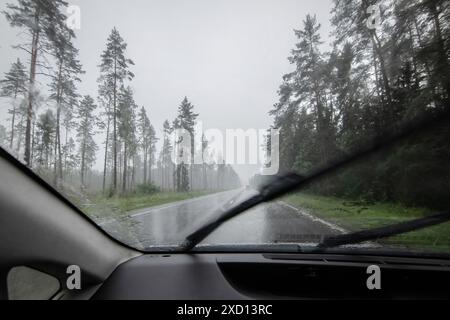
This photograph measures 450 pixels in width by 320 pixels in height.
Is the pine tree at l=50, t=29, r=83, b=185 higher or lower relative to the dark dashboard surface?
higher

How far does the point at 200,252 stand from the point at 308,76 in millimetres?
5313

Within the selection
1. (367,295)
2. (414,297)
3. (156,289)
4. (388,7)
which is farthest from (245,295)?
(388,7)

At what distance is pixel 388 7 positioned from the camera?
6516 millimetres

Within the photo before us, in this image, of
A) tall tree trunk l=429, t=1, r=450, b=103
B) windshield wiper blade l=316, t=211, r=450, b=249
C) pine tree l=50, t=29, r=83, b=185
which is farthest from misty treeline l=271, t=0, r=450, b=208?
pine tree l=50, t=29, r=83, b=185

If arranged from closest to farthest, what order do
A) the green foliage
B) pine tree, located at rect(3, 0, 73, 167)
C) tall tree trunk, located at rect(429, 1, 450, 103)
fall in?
1. pine tree, located at rect(3, 0, 73, 167)
2. tall tree trunk, located at rect(429, 1, 450, 103)
3. the green foliage

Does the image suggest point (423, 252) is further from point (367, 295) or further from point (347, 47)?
point (347, 47)

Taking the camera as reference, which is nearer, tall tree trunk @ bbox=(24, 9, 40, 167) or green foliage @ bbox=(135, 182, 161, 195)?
tall tree trunk @ bbox=(24, 9, 40, 167)

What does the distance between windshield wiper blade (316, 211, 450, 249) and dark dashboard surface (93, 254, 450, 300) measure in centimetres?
15

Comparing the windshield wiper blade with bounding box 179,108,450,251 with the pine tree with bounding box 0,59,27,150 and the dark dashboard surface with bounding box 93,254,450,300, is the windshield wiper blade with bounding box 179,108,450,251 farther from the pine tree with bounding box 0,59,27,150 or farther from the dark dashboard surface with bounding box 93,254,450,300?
the pine tree with bounding box 0,59,27,150

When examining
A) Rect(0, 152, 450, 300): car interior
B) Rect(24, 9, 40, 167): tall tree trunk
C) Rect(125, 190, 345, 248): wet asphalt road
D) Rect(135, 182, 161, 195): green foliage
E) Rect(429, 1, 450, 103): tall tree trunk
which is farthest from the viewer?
Rect(135, 182, 161, 195): green foliage

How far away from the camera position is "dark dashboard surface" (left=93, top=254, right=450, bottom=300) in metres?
2.19

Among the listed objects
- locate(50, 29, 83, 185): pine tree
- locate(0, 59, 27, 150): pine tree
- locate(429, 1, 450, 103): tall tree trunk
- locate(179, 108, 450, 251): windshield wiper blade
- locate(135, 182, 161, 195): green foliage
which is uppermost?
locate(429, 1, 450, 103): tall tree trunk

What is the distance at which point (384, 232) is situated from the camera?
244 cm

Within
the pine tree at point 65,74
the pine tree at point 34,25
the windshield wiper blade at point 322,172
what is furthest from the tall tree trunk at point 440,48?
the pine tree at point 34,25
